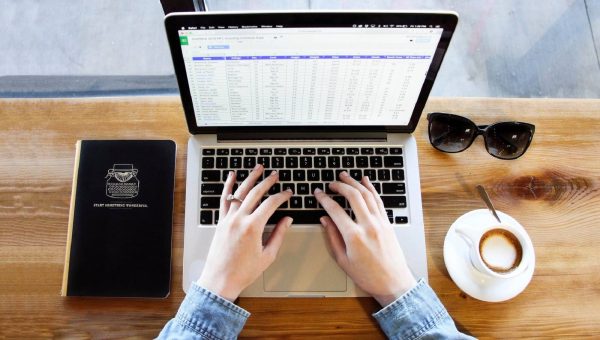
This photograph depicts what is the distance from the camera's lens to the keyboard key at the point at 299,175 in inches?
31.7

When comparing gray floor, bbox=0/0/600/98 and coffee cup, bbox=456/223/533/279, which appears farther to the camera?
gray floor, bbox=0/0/600/98

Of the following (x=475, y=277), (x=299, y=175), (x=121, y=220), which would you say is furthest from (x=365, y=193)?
(x=121, y=220)

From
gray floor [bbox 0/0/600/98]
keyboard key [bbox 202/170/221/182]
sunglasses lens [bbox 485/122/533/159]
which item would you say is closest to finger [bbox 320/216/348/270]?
keyboard key [bbox 202/170/221/182]

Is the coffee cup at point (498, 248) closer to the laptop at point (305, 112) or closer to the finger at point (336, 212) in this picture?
the laptop at point (305, 112)

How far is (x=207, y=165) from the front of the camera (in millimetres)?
813

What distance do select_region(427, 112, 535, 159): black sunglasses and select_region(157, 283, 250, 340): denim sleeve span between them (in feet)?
1.56

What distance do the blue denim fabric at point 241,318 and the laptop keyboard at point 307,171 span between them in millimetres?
140

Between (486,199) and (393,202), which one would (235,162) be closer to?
(393,202)

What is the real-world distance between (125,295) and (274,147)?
1.18 feet

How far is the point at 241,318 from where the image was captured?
27.7 inches

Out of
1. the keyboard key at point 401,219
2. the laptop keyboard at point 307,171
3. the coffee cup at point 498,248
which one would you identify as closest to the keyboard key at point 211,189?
the laptop keyboard at point 307,171

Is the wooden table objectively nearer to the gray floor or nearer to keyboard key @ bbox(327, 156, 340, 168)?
keyboard key @ bbox(327, 156, 340, 168)

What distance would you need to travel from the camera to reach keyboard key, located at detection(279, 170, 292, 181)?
0.81 meters

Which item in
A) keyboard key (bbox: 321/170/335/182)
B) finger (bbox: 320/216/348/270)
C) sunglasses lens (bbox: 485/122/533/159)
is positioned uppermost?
sunglasses lens (bbox: 485/122/533/159)
